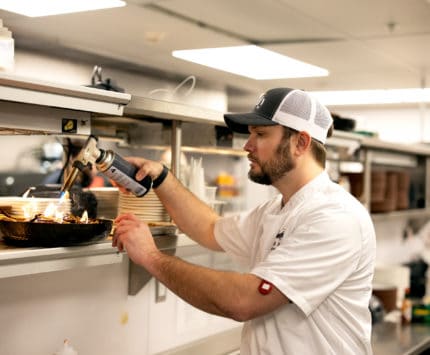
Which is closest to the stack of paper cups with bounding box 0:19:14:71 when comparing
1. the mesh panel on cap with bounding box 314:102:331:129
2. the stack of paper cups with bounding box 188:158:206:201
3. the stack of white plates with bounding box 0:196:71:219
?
the stack of white plates with bounding box 0:196:71:219

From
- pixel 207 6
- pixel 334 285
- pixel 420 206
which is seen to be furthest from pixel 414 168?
pixel 334 285

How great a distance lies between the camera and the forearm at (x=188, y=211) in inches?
90.0

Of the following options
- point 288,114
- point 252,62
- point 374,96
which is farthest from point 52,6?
point 374,96

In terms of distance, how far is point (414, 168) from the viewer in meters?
5.74

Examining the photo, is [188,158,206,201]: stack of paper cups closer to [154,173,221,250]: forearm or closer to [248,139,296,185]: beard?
[154,173,221,250]: forearm

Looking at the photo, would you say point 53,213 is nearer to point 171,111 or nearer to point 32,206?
point 32,206

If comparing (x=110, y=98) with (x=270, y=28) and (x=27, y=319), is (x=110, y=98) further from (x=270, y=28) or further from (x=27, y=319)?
(x=270, y=28)

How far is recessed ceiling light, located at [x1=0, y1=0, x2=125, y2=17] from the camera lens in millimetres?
3708

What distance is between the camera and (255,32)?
4.56m

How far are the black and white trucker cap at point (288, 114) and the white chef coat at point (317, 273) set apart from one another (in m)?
0.18

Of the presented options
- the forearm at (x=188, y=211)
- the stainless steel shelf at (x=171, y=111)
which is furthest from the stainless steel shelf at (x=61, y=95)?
the forearm at (x=188, y=211)

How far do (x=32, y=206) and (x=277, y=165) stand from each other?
2.57 feet

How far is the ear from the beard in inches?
1.4

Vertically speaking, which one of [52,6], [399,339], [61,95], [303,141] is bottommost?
[399,339]
